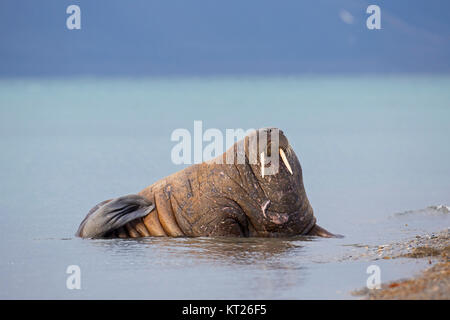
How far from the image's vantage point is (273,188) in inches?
398

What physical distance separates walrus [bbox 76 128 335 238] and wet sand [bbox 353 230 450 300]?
1475 millimetres

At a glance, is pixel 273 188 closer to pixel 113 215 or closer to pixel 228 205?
pixel 228 205

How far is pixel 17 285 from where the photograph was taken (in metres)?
7.81

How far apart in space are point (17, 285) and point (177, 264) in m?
1.63

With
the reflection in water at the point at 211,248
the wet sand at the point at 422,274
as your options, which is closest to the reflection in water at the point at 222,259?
the reflection in water at the point at 211,248

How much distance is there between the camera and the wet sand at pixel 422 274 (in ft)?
20.9

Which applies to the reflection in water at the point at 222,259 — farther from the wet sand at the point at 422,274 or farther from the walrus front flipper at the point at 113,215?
the wet sand at the point at 422,274

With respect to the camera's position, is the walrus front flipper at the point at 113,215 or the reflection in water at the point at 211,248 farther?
the walrus front flipper at the point at 113,215

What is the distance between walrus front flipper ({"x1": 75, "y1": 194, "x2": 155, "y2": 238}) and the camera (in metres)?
10.2

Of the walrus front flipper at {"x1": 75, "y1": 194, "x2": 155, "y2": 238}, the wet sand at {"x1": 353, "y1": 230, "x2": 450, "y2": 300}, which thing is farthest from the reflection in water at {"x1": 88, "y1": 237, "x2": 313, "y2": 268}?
the wet sand at {"x1": 353, "y1": 230, "x2": 450, "y2": 300}
